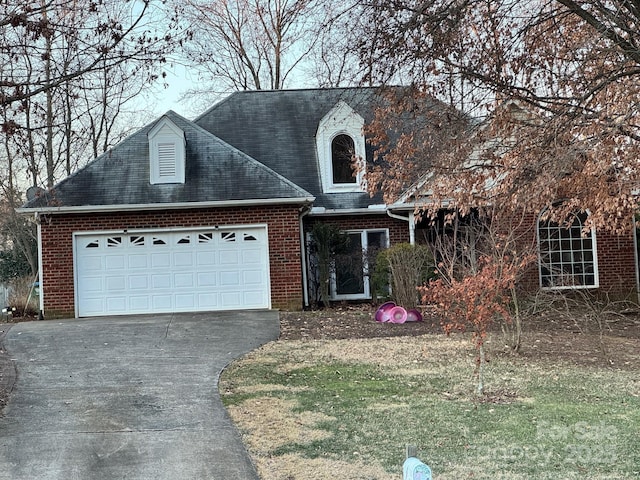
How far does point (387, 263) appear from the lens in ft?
54.9

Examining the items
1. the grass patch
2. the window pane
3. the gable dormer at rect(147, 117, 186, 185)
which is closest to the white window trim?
the window pane

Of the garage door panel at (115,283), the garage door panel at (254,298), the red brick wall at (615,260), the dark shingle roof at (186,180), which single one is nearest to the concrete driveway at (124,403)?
the garage door panel at (115,283)

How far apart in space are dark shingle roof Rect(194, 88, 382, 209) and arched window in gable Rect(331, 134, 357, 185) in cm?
50

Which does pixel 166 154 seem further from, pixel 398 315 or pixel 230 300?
pixel 398 315

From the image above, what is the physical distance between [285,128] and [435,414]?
47.8 feet

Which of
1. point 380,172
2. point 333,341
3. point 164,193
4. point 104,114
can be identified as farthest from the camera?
point 104,114

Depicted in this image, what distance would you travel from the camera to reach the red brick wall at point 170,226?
1630 centimetres

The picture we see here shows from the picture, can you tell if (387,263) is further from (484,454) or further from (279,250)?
(484,454)

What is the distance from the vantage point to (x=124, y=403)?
8.37 meters

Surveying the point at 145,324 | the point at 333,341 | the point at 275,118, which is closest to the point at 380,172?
the point at 333,341

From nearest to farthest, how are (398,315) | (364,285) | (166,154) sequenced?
(398,315)
(166,154)
(364,285)

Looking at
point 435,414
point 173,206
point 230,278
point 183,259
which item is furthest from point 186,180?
point 435,414

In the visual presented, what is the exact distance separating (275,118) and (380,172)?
9.99m

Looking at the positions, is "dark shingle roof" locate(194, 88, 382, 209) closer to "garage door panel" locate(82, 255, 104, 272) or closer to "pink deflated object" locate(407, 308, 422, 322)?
"pink deflated object" locate(407, 308, 422, 322)
